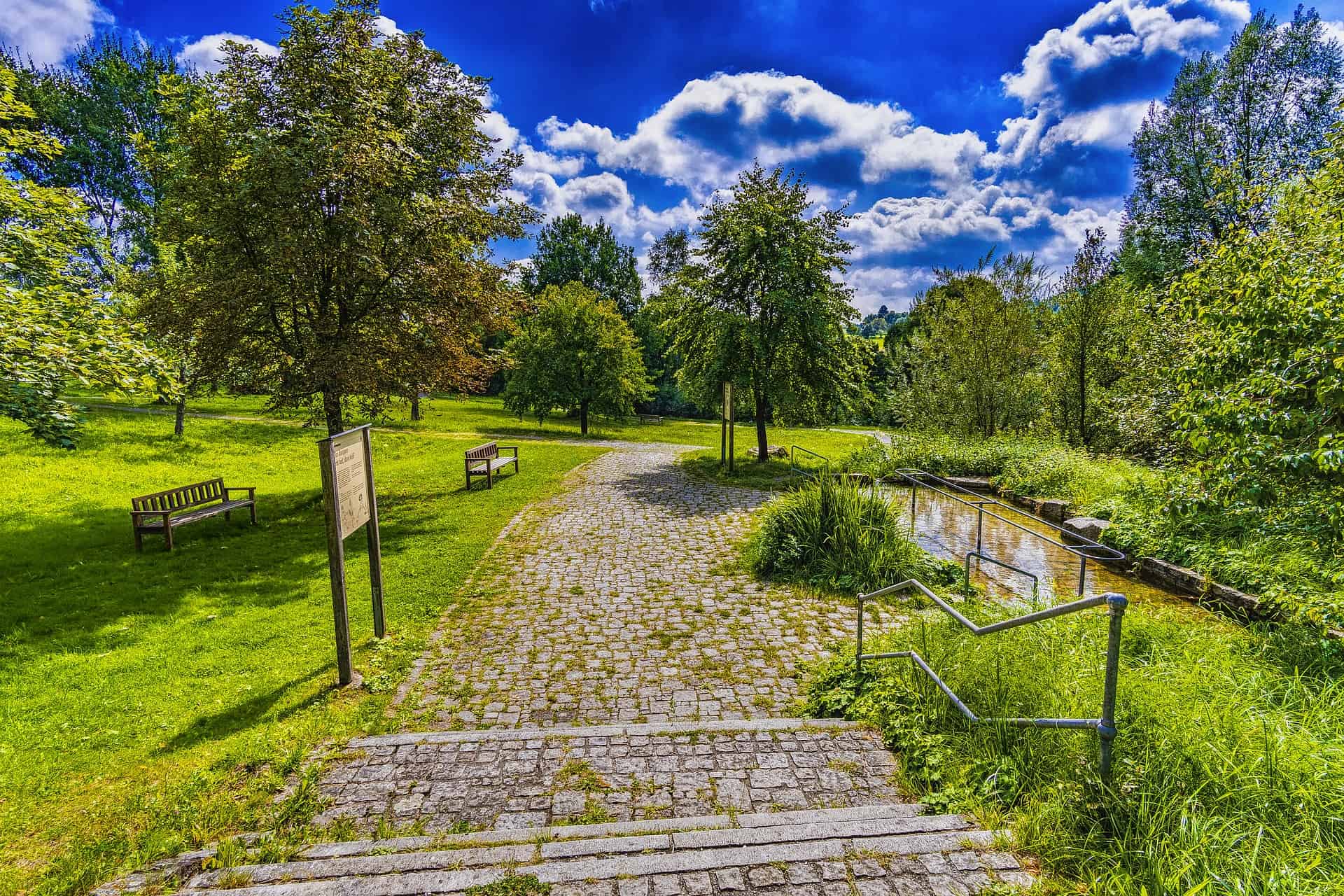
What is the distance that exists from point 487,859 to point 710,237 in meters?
16.7

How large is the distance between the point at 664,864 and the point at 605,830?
53 cm

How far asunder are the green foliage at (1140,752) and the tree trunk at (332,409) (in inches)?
395

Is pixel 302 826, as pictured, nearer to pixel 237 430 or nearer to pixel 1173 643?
pixel 1173 643

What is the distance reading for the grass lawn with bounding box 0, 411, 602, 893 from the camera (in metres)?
3.42

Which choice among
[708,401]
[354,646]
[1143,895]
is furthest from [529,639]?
[708,401]

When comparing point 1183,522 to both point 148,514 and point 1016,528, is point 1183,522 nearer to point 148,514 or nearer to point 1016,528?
point 1016,528

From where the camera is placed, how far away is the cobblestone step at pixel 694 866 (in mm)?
2576

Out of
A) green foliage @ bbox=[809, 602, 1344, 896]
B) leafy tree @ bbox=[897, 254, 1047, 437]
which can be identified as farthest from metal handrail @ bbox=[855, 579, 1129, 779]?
leafy tree @ bbox=[897, 254, 1047, 437]

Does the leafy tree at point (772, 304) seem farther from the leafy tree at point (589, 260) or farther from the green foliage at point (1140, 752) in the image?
the leafy tree at point (589, 260)

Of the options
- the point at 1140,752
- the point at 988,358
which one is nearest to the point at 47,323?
the point at 1140,752

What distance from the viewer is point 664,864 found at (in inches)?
107

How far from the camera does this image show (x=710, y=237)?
17.0 meters

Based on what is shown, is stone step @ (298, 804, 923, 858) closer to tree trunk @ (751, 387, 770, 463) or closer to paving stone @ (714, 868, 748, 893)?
paving stone @ (714, 868, 748, 893)

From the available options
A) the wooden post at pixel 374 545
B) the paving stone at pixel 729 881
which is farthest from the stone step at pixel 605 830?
the wooden post at pixel 374 545
